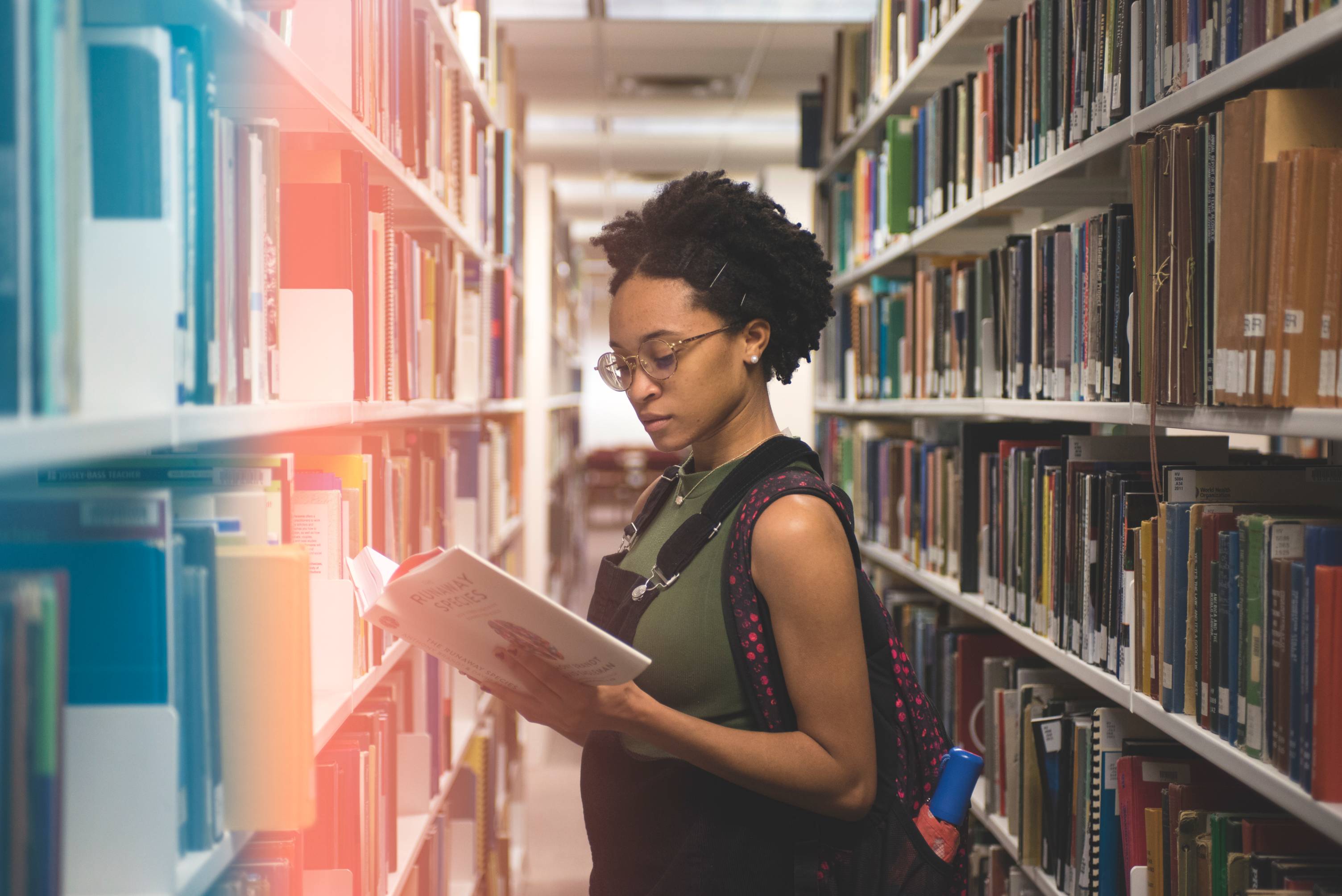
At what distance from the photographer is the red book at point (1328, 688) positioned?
1030 millimetres

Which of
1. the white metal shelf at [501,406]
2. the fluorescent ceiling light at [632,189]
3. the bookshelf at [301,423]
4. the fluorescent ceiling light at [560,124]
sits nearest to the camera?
the bookshelf at [301,423]

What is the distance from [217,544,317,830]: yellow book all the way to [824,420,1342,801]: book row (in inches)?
37.2

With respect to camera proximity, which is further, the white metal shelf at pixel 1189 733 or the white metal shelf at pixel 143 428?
the white metal shelf at pixel 1189 733

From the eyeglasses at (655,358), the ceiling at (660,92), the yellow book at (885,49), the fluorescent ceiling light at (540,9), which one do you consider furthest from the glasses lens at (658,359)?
the fluorescent ceiling light at (540,9)

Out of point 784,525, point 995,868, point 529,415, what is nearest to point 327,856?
point 784,525

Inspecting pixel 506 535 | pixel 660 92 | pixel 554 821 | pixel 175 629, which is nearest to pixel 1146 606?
pixel 175 629

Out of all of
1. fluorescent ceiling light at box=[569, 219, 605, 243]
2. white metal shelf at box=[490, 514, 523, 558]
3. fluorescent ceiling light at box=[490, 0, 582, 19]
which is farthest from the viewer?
fluorescent ceiling light at box=[569, 219, 605, 243]

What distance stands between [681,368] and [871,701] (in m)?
0.48

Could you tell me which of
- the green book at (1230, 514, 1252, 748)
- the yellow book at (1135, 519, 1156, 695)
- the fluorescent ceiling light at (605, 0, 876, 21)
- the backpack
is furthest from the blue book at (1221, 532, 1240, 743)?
the fluorescent ceiling light at (605, 0, 876, 21)

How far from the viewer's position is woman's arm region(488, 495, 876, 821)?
120 cm

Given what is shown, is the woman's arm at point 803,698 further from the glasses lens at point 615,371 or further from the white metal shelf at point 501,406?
the white metal shelf at point 501,406

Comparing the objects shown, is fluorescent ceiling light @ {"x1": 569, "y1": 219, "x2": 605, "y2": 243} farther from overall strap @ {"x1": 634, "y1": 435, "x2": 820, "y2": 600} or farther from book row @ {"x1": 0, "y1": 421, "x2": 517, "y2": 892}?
book row @ {"x1": 0, "y1": 421, "x2": 517, "y2": 892}

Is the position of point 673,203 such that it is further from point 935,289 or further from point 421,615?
point 935,289

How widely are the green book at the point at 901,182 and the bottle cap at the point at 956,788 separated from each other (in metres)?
1.91
